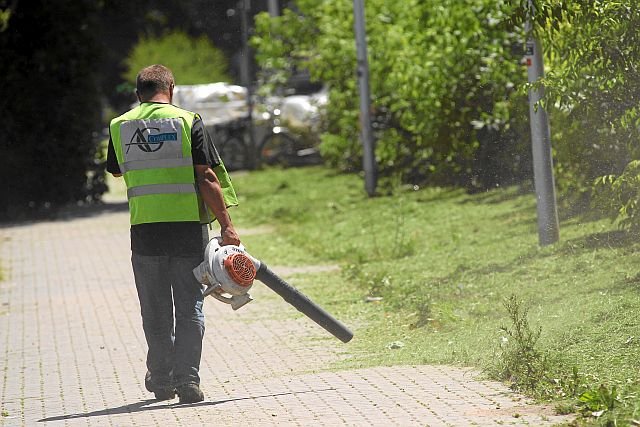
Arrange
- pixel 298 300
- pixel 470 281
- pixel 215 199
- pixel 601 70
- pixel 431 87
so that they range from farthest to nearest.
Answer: pixel 431 87 → pixel 470 281 → pixel 601 70 → pixel 298 300 → pixel 215 199

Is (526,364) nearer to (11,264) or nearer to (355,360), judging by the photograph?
(355,360)

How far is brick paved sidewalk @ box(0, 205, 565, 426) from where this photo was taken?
650 cm

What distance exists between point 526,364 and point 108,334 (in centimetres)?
410

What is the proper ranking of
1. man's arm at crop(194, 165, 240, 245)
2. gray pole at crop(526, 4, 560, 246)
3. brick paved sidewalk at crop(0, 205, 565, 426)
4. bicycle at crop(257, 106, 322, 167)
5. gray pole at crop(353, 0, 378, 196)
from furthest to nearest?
bicycle at crop(257, 106, 322, 167), gray pole at crop(353, 0, 378, 196), gray pole at crop(526, 4, 560, 246), man's arm at crop(194, 165, 240, 245), brick paved sidewalk at crop(0, 205, 565, 426)

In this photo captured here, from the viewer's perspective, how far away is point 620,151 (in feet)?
39.4

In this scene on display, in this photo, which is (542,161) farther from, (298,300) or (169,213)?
(169,213)

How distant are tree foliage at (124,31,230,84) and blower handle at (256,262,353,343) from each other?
27661 millimetres

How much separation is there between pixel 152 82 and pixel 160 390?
1.74 m

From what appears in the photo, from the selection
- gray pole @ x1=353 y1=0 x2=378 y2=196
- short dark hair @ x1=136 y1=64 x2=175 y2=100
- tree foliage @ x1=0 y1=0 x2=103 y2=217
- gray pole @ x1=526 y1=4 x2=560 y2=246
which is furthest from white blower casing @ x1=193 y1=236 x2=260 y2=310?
tree foliage @ x1=0 y1=0 x2=103 y2=217

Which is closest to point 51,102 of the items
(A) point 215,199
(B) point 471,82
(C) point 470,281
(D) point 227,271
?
(B) point 471,82

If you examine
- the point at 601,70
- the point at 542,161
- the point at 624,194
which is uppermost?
the point at 601,70

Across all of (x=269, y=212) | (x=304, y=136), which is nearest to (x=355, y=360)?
(x=269, y=212)

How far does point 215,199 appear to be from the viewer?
276 inches

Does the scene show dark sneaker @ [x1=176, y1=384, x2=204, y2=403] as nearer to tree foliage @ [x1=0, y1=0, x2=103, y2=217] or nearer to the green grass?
the green grass
